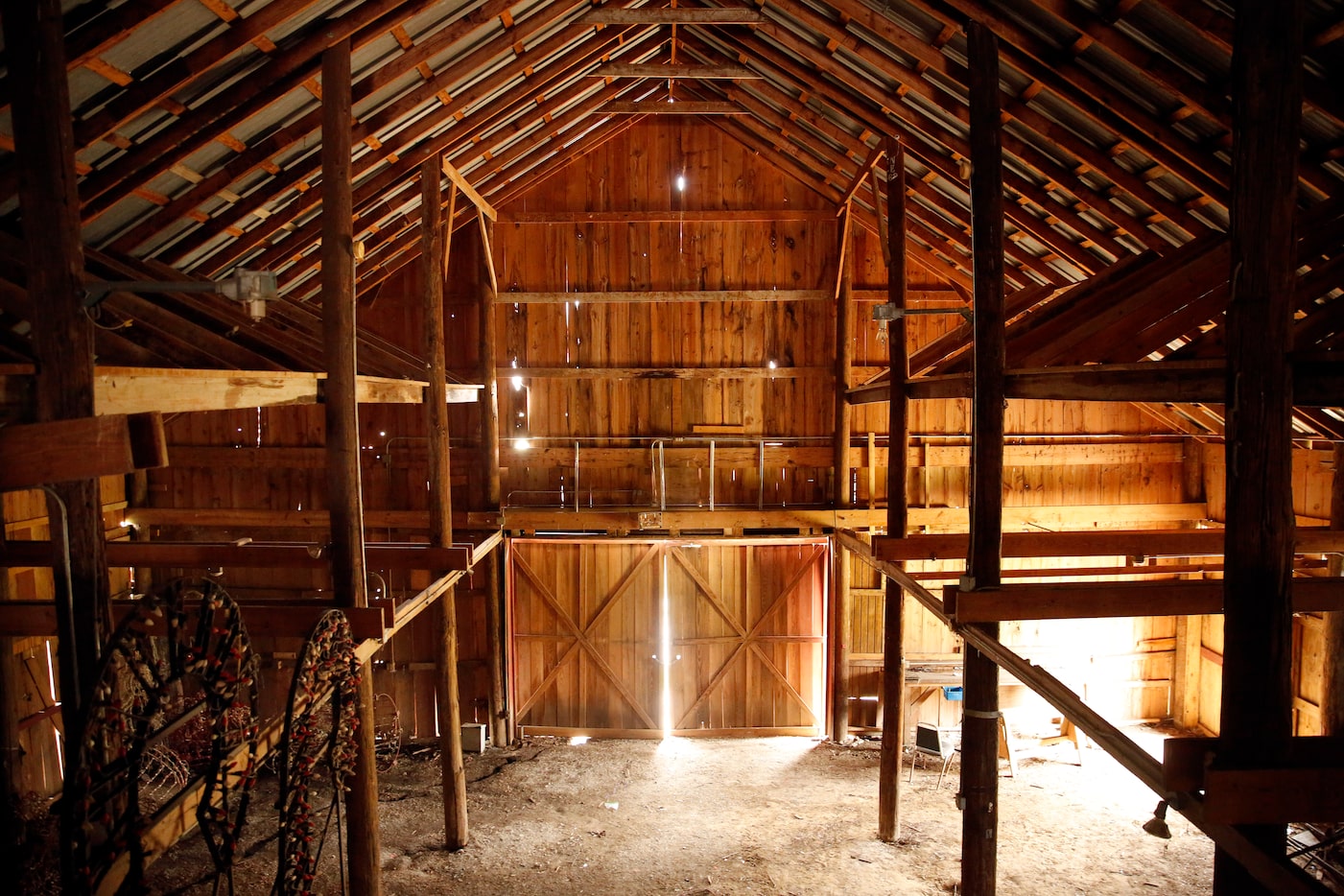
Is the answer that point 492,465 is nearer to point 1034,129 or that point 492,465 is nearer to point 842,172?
point 842,172

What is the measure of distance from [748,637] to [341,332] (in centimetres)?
731

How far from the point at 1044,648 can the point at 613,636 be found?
5771 millimetres

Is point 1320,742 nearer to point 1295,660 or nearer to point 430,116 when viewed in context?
point 430,116

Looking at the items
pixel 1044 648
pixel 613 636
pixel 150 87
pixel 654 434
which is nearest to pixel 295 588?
pixel 613 636

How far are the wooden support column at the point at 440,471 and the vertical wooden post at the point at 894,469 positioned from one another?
4084mm

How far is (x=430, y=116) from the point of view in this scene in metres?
6.88

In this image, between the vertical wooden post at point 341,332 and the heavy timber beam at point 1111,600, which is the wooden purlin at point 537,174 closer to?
the vertical wooden post at point 341,332

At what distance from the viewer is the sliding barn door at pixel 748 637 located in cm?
1092

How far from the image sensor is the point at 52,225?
3277 millimetres

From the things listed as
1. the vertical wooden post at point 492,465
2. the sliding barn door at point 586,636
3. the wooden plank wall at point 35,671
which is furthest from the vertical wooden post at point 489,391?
the wooden plank wall at point 35,671

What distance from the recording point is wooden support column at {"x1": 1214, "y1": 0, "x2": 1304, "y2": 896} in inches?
104

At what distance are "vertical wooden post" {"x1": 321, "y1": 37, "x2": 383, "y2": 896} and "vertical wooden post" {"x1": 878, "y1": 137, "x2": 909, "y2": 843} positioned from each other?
4.26 meters

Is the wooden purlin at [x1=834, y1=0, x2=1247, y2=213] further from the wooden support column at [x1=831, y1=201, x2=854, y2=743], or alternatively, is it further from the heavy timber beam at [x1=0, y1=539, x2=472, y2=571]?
the heavy timber beam at [x1=0, y1=539, x2=472, y2=571]

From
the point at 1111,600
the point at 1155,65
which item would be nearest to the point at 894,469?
the point at 1111,600
